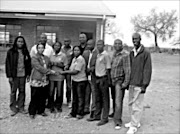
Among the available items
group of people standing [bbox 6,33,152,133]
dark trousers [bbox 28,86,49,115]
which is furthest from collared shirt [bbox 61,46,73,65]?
dark trousers [bbox 28,86,49,115]

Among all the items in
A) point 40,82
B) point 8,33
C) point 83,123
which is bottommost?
point 83,123

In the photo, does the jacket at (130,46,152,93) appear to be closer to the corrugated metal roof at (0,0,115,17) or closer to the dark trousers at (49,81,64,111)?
the dark trousers at (49,81,64,111)

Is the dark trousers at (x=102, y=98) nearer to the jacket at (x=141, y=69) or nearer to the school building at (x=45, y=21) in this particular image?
the jacket at (x=141, y=69)

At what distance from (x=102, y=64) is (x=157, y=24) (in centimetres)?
4683

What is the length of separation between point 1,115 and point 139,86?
10.2 feet

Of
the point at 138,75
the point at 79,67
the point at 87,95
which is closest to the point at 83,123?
the point at 87,95

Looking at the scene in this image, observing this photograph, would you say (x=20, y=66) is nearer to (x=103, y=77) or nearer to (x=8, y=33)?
(x=103, y=77)

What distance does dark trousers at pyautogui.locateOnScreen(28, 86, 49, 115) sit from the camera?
5.49m

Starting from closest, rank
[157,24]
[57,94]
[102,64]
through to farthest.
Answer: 1. [102,64]
2. [57,94]
3. [157,24]

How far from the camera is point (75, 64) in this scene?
537cm

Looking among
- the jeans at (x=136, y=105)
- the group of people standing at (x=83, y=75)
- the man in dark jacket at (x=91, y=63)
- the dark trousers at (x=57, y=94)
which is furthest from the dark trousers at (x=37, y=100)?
the jeans at (x=136, y=105)

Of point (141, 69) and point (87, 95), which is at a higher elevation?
point (141, 69)

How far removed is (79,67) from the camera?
5.33 m

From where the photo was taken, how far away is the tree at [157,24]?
4850 centimetres
